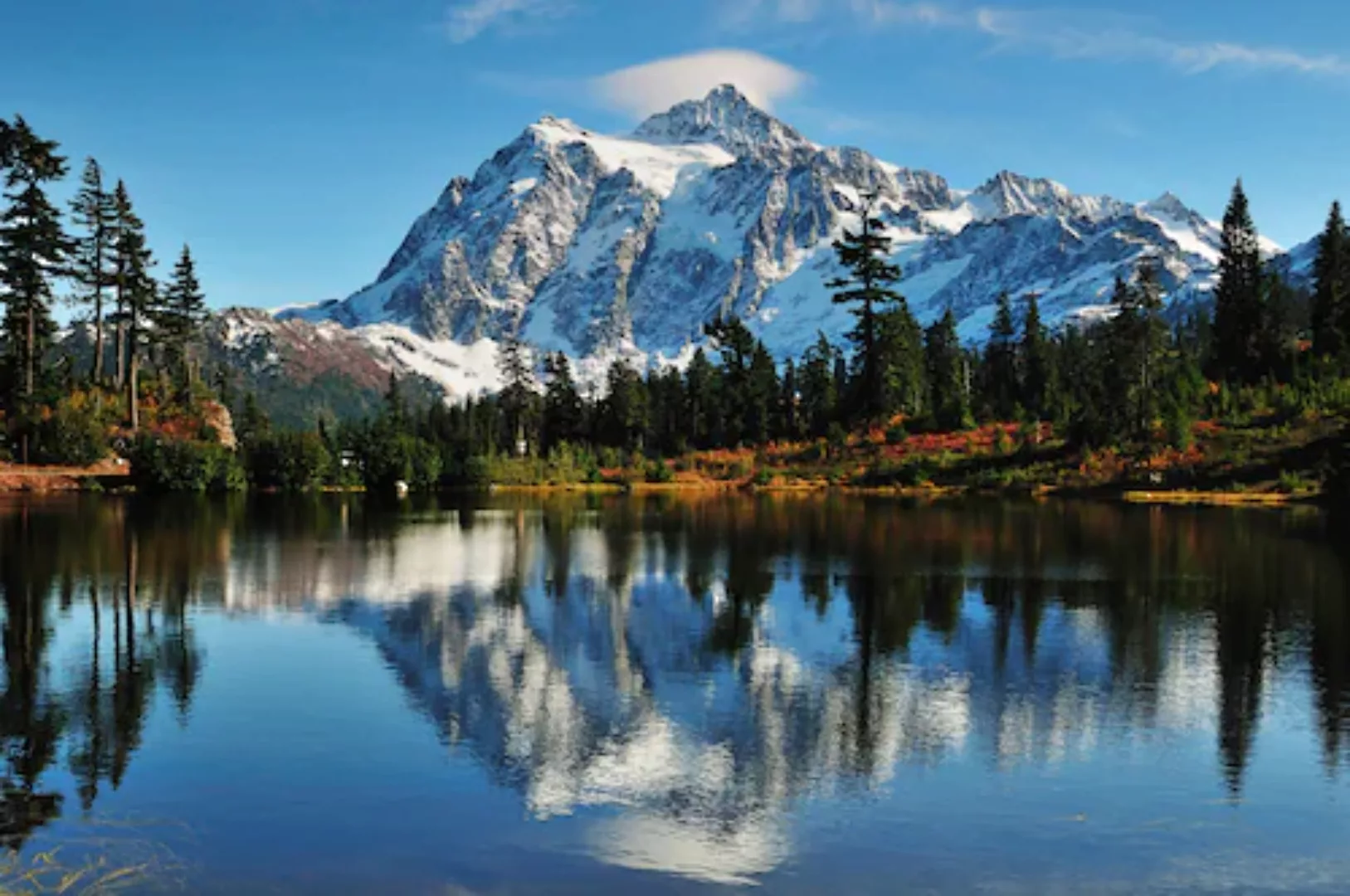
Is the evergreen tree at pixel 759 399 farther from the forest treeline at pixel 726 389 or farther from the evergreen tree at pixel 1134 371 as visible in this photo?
the evergreen tree at pixel 1134 371

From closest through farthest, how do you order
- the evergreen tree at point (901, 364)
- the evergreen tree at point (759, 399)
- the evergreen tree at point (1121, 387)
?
the evergreen tree at point (1121, 387) < the evergreen tree at point (901, 364) < the evergreen tree at point (759, 399)

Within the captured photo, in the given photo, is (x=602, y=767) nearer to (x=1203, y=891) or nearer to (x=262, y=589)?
(x=1203, y=891)

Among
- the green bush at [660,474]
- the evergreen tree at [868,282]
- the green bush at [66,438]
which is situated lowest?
the green bush at [660,474]

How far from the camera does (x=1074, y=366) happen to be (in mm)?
159375

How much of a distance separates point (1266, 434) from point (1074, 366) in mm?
81150

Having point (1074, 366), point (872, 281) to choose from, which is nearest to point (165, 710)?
point (872, 281)

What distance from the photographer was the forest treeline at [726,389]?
299 ft

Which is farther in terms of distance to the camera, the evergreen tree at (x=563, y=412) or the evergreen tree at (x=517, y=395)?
the evergreen tree at (x=563, y=412)

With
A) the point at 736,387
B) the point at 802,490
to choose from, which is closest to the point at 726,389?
the point at 736,387

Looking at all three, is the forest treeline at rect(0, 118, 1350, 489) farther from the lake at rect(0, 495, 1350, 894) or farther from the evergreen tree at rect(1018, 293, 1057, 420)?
the lake at rect(0, 495, 1350, 894)

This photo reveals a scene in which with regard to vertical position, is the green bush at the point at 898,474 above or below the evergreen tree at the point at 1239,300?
below

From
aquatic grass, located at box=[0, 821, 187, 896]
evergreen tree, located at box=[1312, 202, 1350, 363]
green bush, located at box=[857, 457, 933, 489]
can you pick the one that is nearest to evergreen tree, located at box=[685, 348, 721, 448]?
green bush, located at box=[857, 457, 933, 489]

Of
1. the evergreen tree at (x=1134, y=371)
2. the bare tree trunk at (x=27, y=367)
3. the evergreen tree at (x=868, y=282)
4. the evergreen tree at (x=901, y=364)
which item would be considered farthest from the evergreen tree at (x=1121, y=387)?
the bare tree trunk at (x=27, y=367)

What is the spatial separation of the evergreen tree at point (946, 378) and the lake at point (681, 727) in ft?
202
